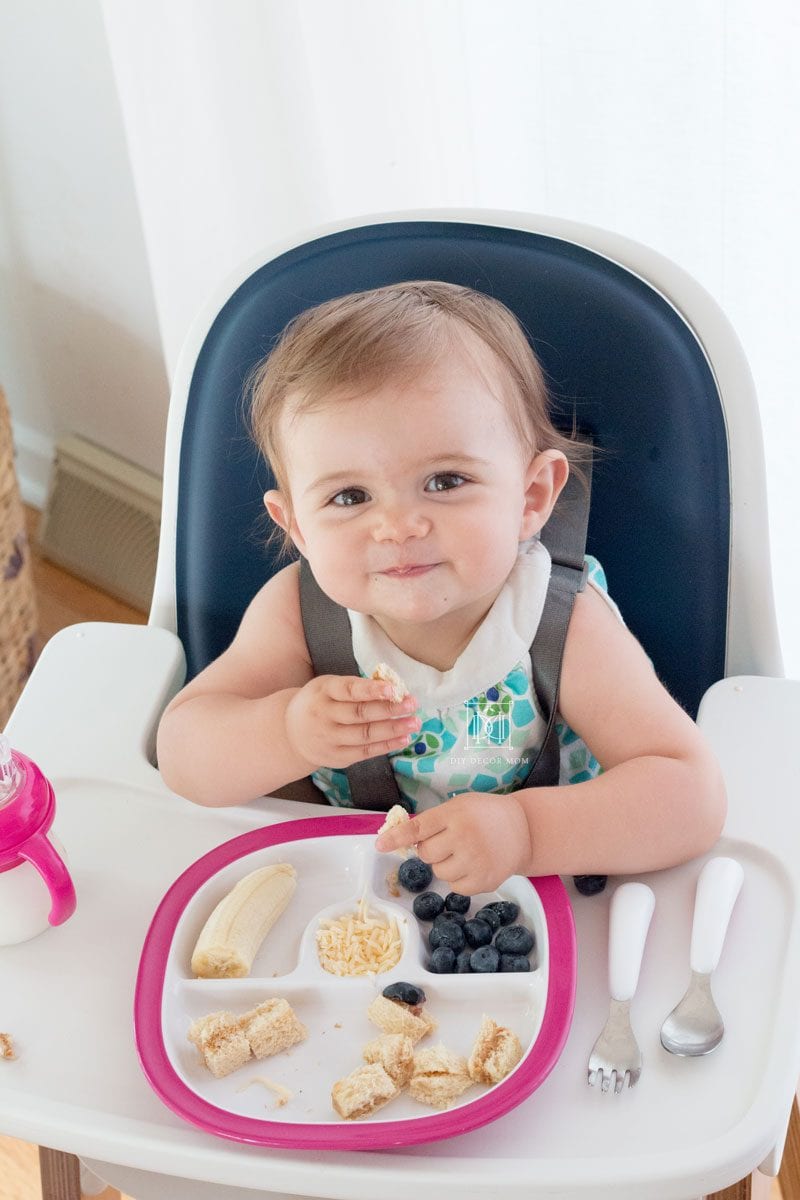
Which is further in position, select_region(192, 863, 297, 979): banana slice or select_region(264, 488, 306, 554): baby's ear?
select_region(264, 488, 306, 554): baby's ear

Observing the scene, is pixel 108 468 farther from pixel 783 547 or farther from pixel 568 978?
pixel 568 978

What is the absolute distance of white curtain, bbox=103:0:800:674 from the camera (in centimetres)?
132

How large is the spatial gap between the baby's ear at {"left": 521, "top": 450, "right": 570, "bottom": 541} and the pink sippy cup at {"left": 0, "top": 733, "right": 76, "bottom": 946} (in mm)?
421

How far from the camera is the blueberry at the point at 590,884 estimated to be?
1008mm

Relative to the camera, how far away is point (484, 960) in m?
0.94

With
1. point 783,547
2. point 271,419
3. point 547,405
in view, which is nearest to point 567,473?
point 547,405

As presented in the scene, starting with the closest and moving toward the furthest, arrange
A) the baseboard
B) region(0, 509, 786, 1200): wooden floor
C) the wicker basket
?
1. the wicker basket
2. region(0, 509, 786, 1200): wooden floor
3. the baseboard

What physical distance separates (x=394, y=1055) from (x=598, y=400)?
591 mm

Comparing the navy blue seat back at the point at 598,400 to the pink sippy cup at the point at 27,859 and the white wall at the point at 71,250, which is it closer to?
the pink sippy cup at the point at 27,859

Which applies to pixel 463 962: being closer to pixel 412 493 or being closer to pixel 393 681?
pixel 393 681

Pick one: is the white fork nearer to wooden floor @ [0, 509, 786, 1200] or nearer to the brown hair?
the brown hair

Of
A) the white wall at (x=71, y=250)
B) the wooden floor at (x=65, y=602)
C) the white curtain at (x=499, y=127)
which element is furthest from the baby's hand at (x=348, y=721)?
the wooden floor at (x=65, y=602)

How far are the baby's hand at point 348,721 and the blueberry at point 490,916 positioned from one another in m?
0.13

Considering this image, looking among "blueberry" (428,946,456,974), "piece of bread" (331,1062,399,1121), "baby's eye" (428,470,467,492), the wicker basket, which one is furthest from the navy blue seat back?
the wicker basket
